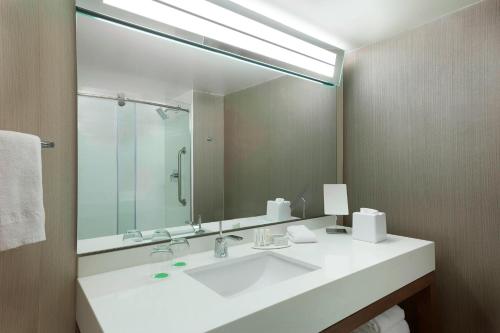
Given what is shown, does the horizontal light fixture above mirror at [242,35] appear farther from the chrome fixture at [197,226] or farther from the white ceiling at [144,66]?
the chrome fixture at [197,226]

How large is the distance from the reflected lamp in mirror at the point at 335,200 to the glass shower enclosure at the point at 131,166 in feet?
2.94

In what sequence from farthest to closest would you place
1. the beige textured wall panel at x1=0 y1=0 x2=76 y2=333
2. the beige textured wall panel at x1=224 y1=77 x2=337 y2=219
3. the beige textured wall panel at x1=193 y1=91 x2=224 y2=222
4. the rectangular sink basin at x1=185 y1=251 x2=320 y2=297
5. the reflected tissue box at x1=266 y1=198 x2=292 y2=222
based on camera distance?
the reflected tissue box at x1=266 y1=198 x2=292 y2=222, the beige textured wall panel at x1=224 y1=77 x2=337 y2=219, the beige textured wall panel at x1=193 y1=91 x2=224 y2=222, the rectangular sink basin at x1=185 y1=251 x2=320 y2=297, the beige textured wall panel at x1=0 y1=0 x2=76 y2=333

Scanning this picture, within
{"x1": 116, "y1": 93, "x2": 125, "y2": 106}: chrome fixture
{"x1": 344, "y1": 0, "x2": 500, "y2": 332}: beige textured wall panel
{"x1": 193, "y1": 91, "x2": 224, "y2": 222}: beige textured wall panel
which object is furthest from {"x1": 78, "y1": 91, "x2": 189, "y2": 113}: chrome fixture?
{"x1": 344, "y1": 0, "x2": 500, "y2": 332}: beige textured wall panel

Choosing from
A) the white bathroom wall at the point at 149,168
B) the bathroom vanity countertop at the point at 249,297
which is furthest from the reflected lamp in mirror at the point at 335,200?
the white bathroom wall at the point at 149,168

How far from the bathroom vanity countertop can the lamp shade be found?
0.42 meters

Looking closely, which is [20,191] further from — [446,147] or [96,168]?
[446,147]

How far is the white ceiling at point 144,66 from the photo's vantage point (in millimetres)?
1084

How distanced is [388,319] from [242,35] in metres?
1.55

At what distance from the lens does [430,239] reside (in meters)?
1.57

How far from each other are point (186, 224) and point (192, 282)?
410mm

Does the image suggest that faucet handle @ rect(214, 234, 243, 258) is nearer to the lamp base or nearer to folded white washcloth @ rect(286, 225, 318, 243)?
folded white washcloth @ rect(286, 225, 318, 243)

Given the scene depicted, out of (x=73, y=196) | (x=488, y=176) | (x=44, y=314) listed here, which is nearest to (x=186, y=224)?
(x=73, y=196)

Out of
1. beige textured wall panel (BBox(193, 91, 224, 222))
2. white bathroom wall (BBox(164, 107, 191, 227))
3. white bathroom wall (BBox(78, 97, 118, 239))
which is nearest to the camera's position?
white bathroom wall (BBox(78, 97, 118, 239))

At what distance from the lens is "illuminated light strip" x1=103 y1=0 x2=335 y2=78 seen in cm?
111
